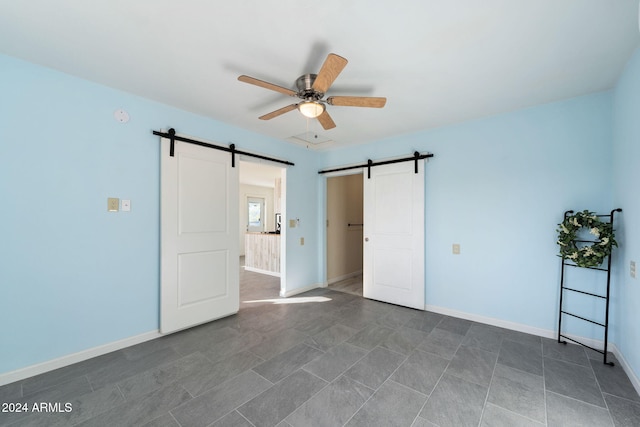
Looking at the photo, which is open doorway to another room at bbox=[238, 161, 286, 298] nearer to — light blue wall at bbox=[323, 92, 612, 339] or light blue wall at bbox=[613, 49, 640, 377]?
light blue wall at bbox=[323, 92, 612, 339]

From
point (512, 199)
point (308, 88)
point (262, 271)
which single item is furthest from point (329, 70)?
point (262, 271)

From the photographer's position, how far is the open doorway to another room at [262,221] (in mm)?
5548

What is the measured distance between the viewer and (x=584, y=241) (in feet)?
7.84

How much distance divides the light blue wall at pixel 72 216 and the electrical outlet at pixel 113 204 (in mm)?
38

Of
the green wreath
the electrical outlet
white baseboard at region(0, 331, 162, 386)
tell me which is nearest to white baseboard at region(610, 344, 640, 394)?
the green wreath

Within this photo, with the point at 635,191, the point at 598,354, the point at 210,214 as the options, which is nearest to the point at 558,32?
the point at 635,191

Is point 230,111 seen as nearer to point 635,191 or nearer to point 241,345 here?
point 241,345

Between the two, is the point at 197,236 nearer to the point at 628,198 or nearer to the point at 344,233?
the point at 344,233

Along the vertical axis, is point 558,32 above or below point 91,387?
above

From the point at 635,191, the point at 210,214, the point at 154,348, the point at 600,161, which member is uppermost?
the point at 600,161

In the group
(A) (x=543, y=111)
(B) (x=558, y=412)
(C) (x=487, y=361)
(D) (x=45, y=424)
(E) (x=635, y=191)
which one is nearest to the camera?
(D) (x=45, y=424)

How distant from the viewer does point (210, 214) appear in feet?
10.4

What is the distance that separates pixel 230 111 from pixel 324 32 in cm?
165

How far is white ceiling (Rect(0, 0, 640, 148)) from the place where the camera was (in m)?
1.55
